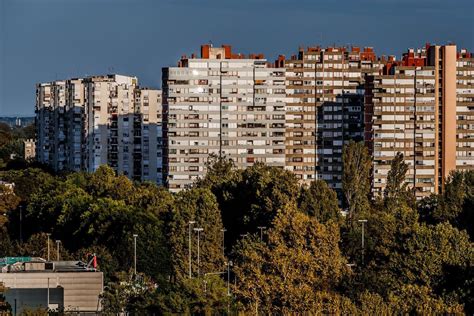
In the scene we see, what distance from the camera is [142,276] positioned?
47.6 metres

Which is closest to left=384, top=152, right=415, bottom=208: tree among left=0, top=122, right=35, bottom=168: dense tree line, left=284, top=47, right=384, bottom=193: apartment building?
left=284, top=47, right=384, bottom=193: apartment building

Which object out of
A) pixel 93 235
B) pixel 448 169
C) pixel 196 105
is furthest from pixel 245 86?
pixel 93 235

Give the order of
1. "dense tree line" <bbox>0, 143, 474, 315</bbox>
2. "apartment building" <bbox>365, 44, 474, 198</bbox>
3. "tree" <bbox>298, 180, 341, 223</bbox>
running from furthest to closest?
"apartment building" <bbox>365, 44, 474, 198</bbox>
"tree" <bbox>298, 180, 341, 223</bbox>
"dense tree line" <bbox>0, 143, 474, 315</bbox>

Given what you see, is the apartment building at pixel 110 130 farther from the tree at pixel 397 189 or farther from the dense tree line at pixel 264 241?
the tree at pixel 397 189

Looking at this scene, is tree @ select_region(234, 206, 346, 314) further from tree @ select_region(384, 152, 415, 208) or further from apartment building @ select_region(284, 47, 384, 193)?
apartment building @ select_region(284, 47, 384, 193)

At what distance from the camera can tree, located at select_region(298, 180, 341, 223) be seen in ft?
201

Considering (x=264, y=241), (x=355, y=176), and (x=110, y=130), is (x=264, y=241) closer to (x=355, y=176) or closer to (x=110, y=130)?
(x=355, y=176)

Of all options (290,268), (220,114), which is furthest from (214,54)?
(290,268)

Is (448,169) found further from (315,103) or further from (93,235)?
(93,235)

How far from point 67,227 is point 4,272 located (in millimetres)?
21477

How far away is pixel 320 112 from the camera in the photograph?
100750 mm

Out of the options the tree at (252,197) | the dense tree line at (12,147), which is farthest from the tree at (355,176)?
the dense tree line at (12,147)

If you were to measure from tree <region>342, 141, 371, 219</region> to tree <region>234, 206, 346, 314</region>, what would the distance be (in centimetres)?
2432

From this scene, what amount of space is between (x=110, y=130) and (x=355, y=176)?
162 ft
